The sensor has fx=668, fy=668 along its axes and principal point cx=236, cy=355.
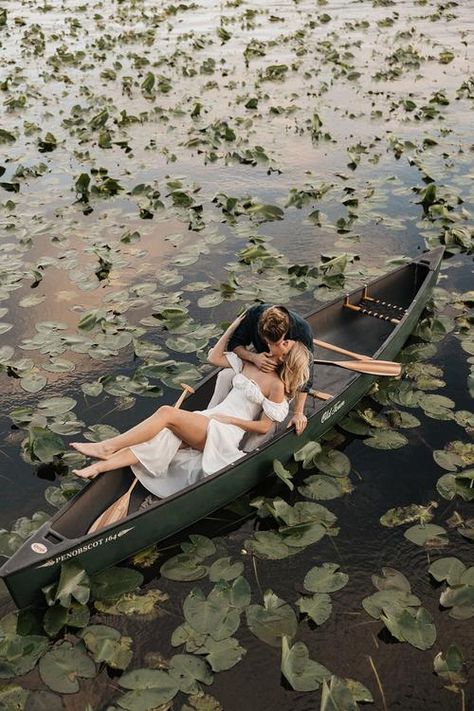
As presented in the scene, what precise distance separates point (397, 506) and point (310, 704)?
7.27 ft

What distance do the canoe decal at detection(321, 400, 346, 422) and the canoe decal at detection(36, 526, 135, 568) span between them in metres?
2.39

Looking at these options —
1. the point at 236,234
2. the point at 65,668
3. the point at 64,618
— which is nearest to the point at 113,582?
the point at 64,618

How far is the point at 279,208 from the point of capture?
39.2ft

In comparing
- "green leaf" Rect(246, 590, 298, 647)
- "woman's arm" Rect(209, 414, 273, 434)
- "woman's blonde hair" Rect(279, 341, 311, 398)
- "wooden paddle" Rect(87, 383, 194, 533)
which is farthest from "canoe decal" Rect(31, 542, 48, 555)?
"woman's blonde hair" Rect(279, 341, 311, 398)

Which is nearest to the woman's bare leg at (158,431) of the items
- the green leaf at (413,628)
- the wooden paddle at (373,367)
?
the wooden paddle at (373,367)

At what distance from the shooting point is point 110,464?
18.7ft

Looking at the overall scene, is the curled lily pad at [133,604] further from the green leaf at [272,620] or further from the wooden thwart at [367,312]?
the wooden thwart at [367,312]

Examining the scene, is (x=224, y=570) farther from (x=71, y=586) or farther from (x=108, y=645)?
(x=71, y=586)

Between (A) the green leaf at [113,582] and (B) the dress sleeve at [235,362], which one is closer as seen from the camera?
(A) the green leaf at [113,582]

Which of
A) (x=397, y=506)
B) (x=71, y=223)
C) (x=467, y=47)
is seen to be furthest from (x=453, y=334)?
(x=467, y=47)

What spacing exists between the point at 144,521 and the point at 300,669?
5.48 feet

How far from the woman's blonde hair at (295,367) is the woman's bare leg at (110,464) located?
1522 mm

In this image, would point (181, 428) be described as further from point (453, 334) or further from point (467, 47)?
point (467, 47)

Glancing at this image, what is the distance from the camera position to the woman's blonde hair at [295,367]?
6.02 m
